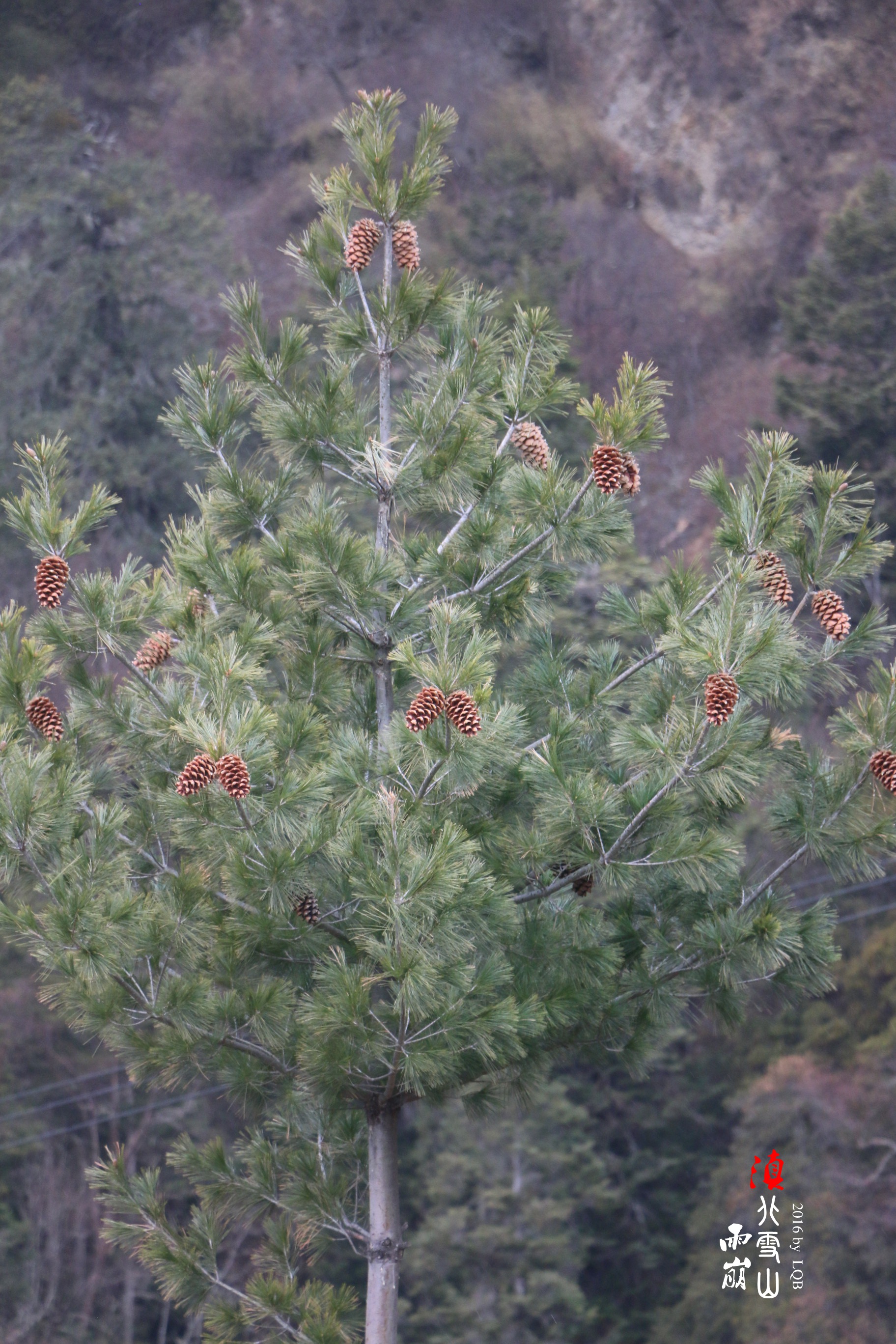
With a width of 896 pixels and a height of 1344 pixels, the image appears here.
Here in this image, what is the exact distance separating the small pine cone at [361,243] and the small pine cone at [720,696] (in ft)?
4.97

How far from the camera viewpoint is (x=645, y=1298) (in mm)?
10703

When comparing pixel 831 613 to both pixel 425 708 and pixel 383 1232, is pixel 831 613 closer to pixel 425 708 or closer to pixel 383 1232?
pixel 425 708

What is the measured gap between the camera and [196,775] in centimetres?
220

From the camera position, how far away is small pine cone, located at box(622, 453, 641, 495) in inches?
102

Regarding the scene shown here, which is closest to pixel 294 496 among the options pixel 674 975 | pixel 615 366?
pixel 674 975

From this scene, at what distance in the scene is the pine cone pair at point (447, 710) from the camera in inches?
82.7

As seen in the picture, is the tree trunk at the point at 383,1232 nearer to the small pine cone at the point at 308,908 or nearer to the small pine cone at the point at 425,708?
the small pine cone at the point at 308,908

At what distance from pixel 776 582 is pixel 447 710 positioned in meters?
0.86

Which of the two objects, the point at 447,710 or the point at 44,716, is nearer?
the point at 447,710

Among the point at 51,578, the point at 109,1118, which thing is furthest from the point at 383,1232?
the point at 109,1118

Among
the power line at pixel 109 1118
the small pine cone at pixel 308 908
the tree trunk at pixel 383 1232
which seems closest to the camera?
the small pine cone at pixel 308 908

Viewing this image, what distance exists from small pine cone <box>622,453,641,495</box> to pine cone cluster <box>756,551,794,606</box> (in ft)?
1.00

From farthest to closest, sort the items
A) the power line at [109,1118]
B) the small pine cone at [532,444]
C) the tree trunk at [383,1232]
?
the power line at [109,1118], the small pine cone at [532,444], the tree trunk at [383,1232]

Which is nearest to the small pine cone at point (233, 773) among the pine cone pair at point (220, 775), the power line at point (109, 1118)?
the pine cone pair at point (220, 775)
